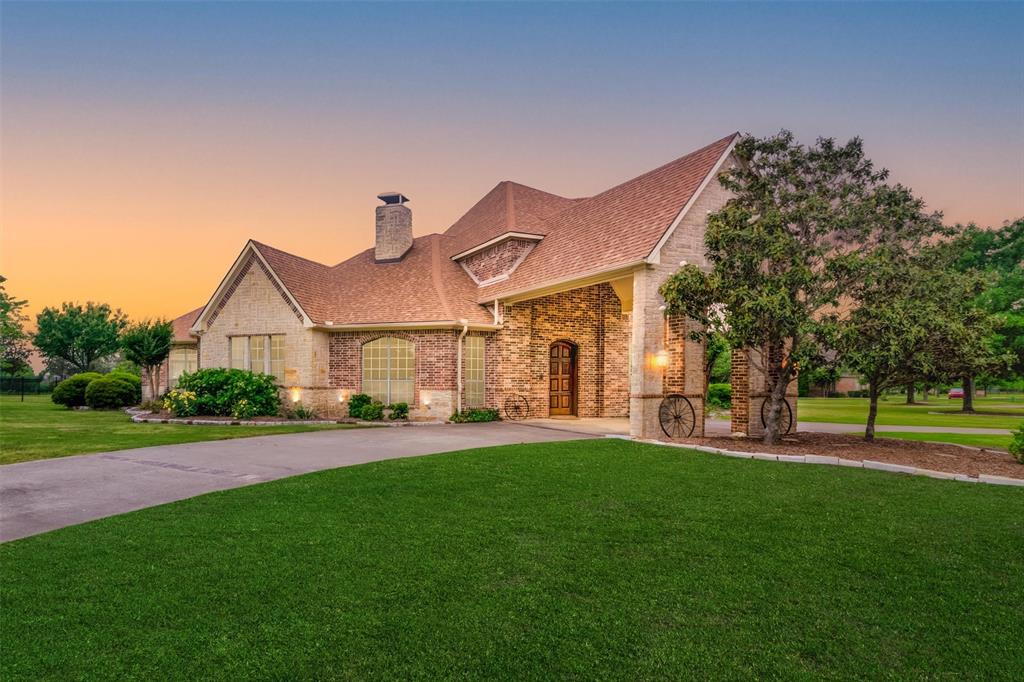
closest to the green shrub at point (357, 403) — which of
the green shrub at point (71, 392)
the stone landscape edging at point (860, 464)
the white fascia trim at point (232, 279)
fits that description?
the white fascia trim at point (232, 279)

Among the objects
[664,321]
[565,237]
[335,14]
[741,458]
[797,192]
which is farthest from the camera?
[565,237]

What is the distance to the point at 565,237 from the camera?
18.2m

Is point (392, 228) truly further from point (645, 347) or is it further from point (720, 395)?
point (720, 395)

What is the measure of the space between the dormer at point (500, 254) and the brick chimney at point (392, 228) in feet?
10.7

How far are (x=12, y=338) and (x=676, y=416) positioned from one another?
66.8 metres

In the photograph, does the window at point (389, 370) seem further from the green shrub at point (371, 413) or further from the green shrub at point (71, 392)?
the green shrub at point (71, 392)

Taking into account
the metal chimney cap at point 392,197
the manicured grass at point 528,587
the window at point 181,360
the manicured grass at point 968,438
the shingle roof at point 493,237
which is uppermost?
the metal chimney cap at point 392,197

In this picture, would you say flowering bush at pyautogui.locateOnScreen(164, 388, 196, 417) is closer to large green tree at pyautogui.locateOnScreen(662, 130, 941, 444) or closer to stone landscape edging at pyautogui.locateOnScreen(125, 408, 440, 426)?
stone landscape edging at pyautogui.locateOnScreen(125, 408, 440, 426)

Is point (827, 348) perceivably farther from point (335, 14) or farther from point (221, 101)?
point (221, 101)

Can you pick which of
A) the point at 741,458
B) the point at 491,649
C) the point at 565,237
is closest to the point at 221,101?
the point at 565,237

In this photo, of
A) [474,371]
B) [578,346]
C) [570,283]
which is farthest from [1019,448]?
[474,371]

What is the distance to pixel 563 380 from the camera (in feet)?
65.5

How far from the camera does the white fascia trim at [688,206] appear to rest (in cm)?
1242

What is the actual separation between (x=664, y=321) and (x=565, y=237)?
649 centimetres
